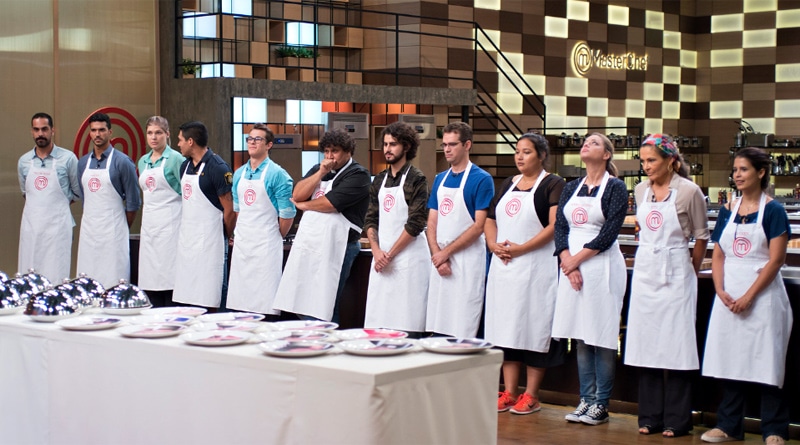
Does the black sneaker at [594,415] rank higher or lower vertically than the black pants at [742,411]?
lower

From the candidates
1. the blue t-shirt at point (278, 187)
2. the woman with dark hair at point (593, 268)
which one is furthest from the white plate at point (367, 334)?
the blue t-shirt at point (278, 187)

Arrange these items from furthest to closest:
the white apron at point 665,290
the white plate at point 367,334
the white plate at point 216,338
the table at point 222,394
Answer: the white apron at point 665,290, the white plate at point 367,334, the white plate at point 216,338, the table at point 222,394

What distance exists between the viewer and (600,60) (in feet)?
52.8

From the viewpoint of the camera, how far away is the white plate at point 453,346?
10.3 ft

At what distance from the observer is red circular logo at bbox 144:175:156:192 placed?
6254mm

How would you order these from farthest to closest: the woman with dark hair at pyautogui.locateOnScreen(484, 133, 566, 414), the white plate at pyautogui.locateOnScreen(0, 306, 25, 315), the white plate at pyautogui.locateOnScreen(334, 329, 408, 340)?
the woman with dark hair at pyautogui.locateOnScreen(484, 133, 566, 414) → the white plate at pyautogui.locateOnScreen(0, 306, 25, 315) → the white plate at pyautogui.locateOnScreen(334, 329, 408, 340)

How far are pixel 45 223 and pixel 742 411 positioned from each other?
4.31 meters

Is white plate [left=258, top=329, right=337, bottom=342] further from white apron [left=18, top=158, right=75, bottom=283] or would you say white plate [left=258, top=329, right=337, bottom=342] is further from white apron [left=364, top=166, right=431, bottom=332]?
white apron [left=18, top=158, right=75, bottom=283]

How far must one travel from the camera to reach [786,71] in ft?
53.0

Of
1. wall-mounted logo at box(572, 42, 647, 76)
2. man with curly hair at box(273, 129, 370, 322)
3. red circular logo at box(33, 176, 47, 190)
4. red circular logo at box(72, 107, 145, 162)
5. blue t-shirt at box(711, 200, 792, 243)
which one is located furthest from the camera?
wall-mounted logo at box(572, 42, 647, 76)

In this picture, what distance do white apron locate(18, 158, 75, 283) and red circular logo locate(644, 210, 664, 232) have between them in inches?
149

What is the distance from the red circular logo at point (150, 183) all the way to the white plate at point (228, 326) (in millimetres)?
2747

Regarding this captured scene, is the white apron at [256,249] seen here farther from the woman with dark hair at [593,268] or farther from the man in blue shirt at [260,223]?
the woman with dark hair at [593,268]

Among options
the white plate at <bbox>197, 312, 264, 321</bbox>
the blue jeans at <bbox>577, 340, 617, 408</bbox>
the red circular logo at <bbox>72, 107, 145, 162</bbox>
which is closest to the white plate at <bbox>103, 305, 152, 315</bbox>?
the white plate at <bbox>197, 312, 264, 321</bbox>
